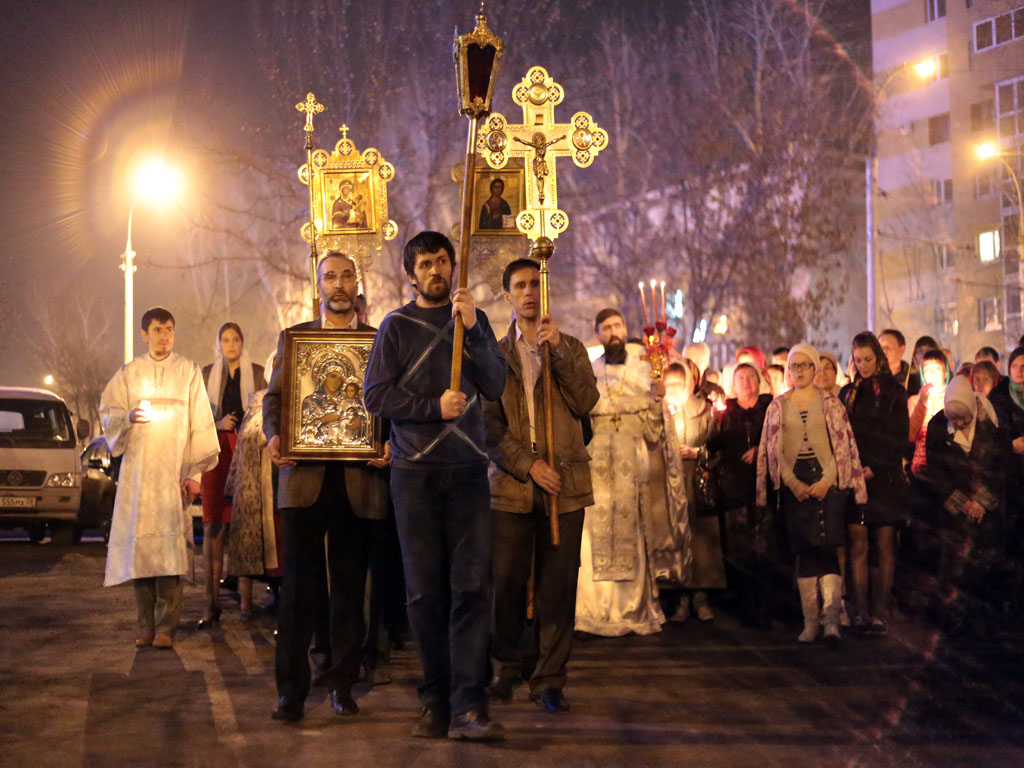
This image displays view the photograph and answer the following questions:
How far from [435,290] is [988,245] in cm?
4076

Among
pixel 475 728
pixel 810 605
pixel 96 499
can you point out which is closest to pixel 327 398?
pixel 475 728

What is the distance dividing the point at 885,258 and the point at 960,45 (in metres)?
7.64

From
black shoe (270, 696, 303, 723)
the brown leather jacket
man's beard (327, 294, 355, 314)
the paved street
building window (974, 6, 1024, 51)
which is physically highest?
building window (974, 6, 1024, 51)

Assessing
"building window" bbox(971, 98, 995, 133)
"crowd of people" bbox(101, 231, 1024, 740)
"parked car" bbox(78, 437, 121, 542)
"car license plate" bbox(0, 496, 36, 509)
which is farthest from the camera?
"building window" bbox(971, 98, 995, 133)

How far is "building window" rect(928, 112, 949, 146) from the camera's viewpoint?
4812 cm

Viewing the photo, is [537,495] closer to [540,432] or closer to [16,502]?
[540,432]

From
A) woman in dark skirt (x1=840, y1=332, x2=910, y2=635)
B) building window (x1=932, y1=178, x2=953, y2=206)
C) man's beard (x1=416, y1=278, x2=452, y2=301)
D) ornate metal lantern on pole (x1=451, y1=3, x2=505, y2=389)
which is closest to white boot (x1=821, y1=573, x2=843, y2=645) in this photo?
woman in dark skirt (x1=840, y1=332, x2=910, y2=635)

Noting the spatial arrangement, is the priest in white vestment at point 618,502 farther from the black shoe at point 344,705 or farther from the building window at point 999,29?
the building window at point 999,29

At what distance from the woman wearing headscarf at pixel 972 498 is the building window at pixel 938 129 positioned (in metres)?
40.0

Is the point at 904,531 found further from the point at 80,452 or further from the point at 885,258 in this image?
the point at 885,258

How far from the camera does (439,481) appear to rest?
6602mm

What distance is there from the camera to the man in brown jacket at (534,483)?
7523 millimetres

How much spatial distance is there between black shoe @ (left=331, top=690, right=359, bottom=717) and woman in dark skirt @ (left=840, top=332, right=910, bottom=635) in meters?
4.72

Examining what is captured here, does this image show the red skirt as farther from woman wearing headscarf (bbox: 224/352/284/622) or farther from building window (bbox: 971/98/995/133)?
building window (bbox: 971/98/995/133)
